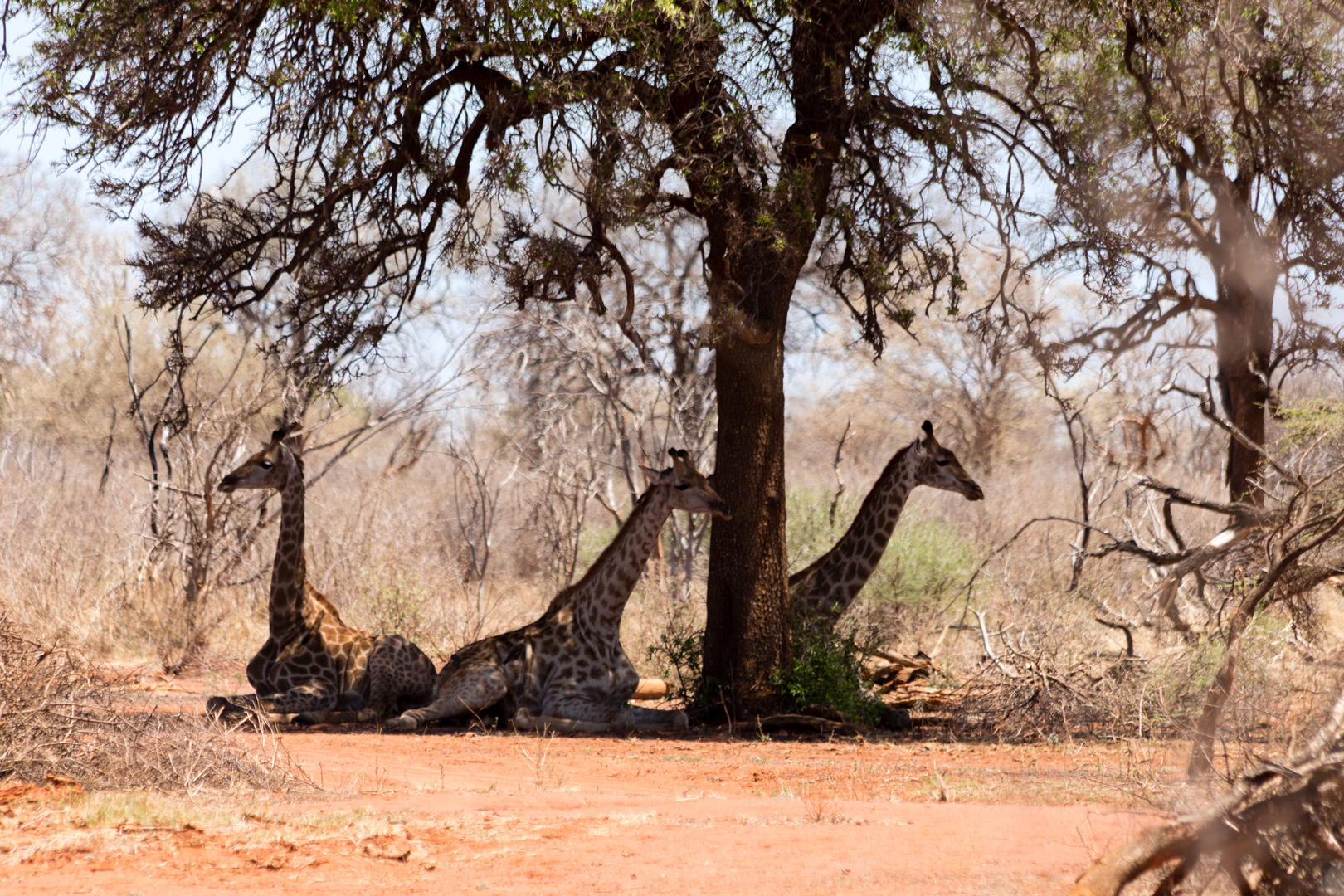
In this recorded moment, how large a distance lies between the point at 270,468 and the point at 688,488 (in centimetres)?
365

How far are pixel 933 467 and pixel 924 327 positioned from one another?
22229 millimetres

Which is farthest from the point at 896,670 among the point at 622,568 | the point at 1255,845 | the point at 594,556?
the point at 594,556

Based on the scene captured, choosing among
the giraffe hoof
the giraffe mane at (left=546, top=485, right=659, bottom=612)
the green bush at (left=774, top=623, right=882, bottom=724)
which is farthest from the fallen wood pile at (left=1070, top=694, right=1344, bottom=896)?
the giraffe hoof

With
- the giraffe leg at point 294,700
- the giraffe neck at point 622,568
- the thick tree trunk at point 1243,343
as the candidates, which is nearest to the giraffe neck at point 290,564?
the giraffe leg at point 294,700

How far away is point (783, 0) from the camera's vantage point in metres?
8.95

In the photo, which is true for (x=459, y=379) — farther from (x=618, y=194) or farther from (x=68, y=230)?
(x=68, y=230)

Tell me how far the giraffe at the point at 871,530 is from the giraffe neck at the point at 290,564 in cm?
455

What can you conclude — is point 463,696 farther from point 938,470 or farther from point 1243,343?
point 1243,343

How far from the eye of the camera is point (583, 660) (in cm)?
977

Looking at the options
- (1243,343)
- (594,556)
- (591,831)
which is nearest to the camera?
(591,831)

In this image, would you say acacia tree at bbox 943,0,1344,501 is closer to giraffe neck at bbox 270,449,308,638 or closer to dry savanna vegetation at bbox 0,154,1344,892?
dry savanna vegetation at bbox 0,154,1344,892

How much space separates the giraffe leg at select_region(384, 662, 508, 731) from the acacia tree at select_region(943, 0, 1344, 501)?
5.47m


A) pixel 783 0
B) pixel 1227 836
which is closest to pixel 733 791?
pixel 1227 836

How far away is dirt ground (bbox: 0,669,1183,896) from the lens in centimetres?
412
